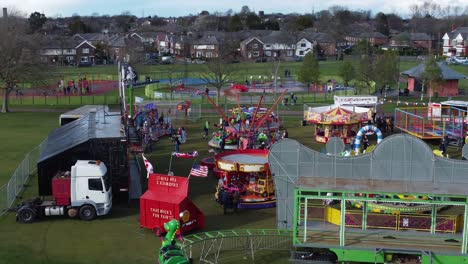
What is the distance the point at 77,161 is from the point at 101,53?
88.9m

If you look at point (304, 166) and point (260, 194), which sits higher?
point (304, 166)

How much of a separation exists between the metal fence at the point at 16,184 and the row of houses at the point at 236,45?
232ft

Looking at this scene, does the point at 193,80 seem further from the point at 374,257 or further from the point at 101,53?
the point at 374,257

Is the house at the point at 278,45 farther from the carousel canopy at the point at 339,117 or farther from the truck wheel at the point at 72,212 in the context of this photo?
the truck wheel at the point at 72,212

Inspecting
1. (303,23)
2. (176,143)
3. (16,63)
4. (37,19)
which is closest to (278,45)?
(303,23)

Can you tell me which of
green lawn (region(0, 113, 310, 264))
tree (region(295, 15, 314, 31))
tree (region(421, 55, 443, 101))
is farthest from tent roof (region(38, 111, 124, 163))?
tree (region(295, 15, 314, 31))

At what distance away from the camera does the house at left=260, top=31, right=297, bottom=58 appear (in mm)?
114312

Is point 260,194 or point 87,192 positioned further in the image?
point 260,194

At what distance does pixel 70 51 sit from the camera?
341ft

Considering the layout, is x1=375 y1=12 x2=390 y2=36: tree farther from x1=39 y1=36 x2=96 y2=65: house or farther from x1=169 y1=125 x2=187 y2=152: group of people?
x1=169 y1=125 x2=187 y2=152: group of people

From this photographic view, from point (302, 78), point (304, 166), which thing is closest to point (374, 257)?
point (304, 166)

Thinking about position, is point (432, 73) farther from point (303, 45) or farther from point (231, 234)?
point (303, 45)

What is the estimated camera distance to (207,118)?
153 feet

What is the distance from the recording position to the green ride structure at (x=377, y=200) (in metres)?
15.5
